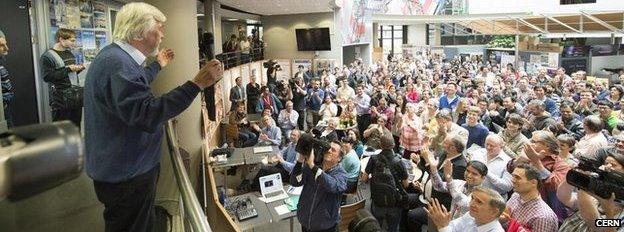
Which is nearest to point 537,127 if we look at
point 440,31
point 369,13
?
point 369,13

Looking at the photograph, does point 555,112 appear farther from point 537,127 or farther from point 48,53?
point 48,53

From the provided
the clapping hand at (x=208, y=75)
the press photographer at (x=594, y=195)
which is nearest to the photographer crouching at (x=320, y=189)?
the press photographer at (x=594, y=195)

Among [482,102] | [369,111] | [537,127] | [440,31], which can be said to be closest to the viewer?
[537,127]

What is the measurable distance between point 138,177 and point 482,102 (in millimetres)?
7508

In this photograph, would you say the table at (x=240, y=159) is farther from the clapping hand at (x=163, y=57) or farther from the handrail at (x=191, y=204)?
the handrail at (x=191, y=204)

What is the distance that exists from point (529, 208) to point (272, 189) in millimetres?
3066

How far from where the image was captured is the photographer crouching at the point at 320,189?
4312 mm

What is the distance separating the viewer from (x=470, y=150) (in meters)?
5.83

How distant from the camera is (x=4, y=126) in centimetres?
374

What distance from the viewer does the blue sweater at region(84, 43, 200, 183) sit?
1679mm

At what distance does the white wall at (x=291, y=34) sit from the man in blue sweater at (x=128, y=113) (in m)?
16.5

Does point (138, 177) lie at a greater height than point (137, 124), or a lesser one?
lesser

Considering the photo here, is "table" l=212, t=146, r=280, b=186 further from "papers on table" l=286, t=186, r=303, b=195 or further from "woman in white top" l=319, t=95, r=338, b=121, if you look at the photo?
"woman in white top" l=319, t=95, r=338, b=121

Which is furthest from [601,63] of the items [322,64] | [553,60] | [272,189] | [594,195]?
[594,195]
